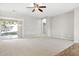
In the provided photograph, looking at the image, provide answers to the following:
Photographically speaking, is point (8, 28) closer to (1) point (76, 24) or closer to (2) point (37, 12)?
(2) point (37, 12)

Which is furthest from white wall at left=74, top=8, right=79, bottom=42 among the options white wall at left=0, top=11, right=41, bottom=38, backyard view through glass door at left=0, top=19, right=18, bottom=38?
backyard view through glass door at left=0, top=19, right=18, bottom=38

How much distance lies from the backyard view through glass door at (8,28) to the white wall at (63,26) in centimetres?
73

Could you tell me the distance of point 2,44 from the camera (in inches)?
88.5

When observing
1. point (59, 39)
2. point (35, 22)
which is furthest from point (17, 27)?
point (59, 39)

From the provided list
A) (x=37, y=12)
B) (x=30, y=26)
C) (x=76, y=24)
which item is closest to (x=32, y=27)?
(x=30, y=26)

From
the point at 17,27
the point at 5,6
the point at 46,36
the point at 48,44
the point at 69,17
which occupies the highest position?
the point at 5,6

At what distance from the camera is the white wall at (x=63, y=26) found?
7.58ft

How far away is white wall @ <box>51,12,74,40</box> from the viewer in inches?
91.0

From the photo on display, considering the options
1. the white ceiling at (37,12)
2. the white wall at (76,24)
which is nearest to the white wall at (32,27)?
the white ceiling at (37,12)

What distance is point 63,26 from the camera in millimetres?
2402

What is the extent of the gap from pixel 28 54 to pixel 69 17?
101 cm

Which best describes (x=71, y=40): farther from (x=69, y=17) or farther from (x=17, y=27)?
(x=17, y=27)

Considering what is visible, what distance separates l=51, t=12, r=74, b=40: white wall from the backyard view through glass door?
0.73 m

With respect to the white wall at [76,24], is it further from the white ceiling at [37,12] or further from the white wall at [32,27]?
the white wall at [32,27]
